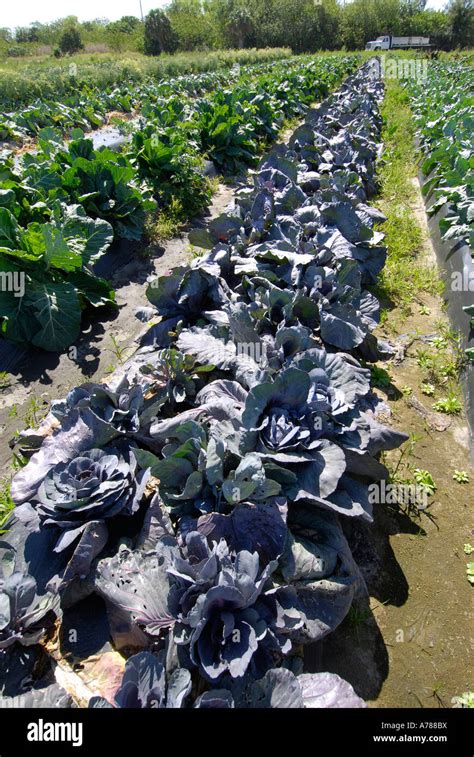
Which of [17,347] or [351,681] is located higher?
[17,347]

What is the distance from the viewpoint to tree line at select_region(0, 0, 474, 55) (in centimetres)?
4951

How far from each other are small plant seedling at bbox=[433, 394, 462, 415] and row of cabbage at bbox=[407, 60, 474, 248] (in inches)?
75.0

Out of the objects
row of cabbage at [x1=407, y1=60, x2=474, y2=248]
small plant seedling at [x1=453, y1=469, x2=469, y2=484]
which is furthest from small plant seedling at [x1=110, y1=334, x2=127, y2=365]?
row of cabbage at [x1=407, y1=60, x2=474, y2=248]

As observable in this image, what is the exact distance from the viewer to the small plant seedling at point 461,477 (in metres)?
3.19

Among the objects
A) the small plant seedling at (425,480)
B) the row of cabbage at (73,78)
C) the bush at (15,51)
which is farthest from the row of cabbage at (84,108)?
the bush at (15,51)

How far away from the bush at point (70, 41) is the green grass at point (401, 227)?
162 ft

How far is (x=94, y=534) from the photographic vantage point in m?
2.07

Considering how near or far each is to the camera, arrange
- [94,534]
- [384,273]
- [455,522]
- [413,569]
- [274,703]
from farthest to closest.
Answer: [384,273] → [455,522] → [413,569] → [94,534] → [274,703]

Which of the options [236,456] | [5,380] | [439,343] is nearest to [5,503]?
[5,380]

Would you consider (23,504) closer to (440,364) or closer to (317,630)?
(317,630)

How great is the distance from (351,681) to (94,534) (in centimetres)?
140

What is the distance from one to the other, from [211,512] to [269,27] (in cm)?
6826

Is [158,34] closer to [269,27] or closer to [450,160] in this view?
[269,27]
